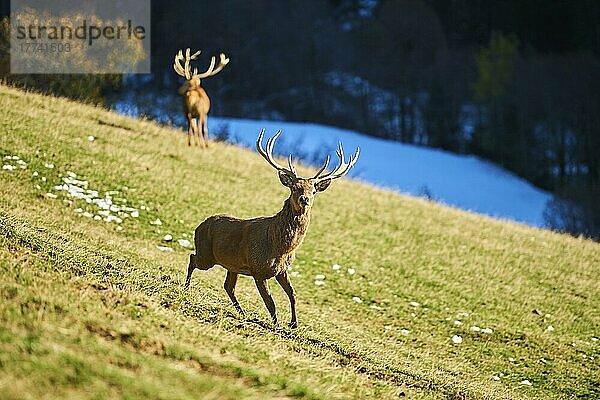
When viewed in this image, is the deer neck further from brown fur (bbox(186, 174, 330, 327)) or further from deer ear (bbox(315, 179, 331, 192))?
deer ear (bbox(315, 179, 331, 192))

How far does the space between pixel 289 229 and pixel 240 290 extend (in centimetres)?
391

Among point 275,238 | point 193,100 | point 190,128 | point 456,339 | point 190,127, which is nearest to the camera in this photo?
point 275,238

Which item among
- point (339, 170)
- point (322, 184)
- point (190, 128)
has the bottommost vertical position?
point (322, 184)

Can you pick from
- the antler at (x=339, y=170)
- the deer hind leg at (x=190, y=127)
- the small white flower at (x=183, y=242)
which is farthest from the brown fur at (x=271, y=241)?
the deer hind leg at (x=190, y=127)

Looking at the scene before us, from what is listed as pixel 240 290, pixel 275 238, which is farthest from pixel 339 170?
pixel 240 290

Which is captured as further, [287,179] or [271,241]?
[271,241]

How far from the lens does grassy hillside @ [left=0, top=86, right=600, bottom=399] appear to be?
5.66 meters

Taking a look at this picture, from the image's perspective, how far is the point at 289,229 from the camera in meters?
8.17

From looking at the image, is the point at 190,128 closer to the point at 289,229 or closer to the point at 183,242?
the point at 183,242

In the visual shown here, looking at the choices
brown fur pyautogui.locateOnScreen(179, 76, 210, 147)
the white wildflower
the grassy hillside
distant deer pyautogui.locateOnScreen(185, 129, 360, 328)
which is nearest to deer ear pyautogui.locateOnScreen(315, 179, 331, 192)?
distant deer pyautogui.locateOnScreen(185, 129, 360, 328)

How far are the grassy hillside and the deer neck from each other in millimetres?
972

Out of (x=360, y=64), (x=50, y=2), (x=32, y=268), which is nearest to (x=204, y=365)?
(x=32, y=268)

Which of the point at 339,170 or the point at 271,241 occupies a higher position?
the point at 339,170

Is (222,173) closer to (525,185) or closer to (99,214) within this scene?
(99,214)
